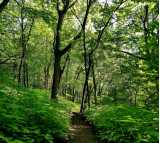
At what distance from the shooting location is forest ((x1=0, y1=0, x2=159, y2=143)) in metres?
9.02

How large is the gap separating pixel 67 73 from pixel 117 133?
42.8 meters

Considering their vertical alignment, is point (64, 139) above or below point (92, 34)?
below

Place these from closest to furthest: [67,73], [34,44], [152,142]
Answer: [152,142], [34,44], [67,73]

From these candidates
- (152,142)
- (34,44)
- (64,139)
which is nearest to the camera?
(152,142)

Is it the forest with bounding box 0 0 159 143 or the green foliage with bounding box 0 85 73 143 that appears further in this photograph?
the forest with bounding box 0 0 159 143

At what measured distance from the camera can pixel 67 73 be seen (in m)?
53.4

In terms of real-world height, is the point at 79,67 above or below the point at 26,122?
above

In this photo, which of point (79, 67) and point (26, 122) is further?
point (79, 67)

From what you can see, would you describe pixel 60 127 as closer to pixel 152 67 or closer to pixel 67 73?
pixel 152 67

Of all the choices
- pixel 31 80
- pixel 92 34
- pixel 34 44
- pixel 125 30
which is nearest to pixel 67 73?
pixel 31 80

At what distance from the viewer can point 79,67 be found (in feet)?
181

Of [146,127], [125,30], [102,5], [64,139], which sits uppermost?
[102,5]

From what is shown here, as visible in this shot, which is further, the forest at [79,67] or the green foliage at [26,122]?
the forest at [79,67]

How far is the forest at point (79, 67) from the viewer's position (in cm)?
902
